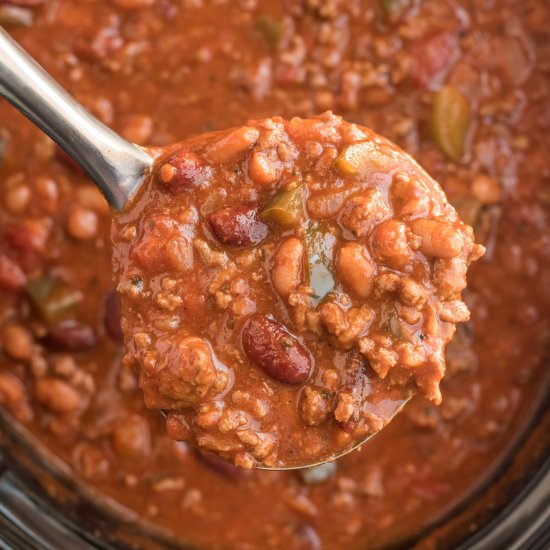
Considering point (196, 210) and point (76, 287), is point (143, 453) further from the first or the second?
point (196, 210)

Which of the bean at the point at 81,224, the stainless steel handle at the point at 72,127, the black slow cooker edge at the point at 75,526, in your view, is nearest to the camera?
the stainless steel handle at the point at 72,127

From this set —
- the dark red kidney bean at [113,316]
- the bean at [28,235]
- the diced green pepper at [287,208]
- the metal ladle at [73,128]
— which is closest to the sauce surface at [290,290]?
the diced green pepper at [287,208]

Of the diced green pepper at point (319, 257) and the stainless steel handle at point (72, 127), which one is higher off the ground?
the diced green pepper at point (319, 257)

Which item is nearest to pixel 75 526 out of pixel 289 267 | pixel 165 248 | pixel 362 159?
pixel 165 248

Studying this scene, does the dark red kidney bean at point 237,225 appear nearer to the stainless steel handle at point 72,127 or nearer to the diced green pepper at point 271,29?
the stainless steel handle at point 72,127

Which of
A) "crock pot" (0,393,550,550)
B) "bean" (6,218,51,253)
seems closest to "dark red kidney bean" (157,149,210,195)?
"bean" (6,218,51,253)

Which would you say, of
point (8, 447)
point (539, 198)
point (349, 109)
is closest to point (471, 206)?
point (539, 198)
